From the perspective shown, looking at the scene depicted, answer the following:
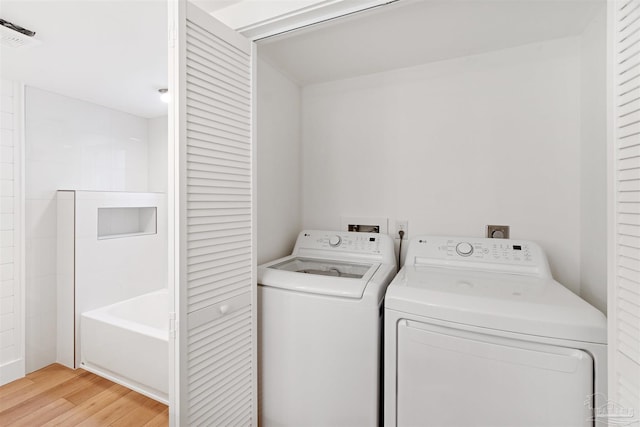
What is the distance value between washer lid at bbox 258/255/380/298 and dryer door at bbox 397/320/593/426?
0.28m

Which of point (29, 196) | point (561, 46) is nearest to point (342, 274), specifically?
point (561, 46)

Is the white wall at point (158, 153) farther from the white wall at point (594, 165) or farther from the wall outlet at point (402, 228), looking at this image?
the white wall at point (594, 165)

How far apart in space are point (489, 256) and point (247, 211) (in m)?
1.32

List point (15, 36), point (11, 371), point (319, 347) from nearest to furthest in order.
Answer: point (319, 347) < point (15, 36) < point (11, 371)

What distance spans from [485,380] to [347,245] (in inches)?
40.7

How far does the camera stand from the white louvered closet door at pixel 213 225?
1086 mm

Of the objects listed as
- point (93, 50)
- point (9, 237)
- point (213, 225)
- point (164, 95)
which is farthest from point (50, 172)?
point (213, 225)

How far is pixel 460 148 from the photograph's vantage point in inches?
73.3

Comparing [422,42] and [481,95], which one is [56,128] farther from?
[481,95]

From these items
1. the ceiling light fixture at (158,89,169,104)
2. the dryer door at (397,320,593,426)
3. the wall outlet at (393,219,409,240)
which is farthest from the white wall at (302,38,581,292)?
the ceiling light fixture at (158,89,169,104)

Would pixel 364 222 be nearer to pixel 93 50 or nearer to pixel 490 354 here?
pixel 490 354

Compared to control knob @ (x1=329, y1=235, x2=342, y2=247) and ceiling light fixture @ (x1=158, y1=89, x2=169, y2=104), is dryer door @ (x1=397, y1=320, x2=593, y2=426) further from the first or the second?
ceiling light fixture @ (x1=158, y1=89, x2=169, y2=104)

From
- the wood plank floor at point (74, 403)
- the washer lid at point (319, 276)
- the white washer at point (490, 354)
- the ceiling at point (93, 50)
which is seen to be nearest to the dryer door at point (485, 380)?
the white washer at point (490, 354)

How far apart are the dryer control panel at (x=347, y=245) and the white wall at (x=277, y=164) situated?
0.56 ft
